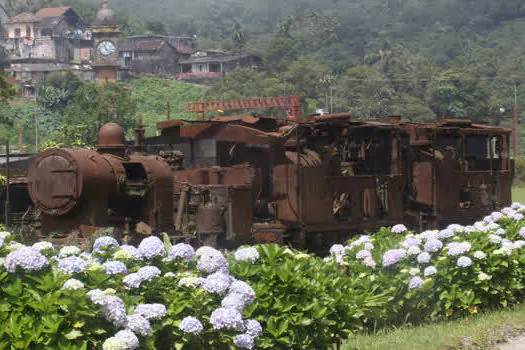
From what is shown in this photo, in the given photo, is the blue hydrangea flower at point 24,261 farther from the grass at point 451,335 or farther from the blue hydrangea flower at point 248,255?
the grass at point 451,335

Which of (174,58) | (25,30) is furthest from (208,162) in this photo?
(25,30)

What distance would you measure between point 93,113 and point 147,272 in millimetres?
53294

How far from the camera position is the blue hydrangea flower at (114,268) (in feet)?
24.3

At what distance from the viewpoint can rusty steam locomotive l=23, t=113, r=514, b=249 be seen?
16.3m

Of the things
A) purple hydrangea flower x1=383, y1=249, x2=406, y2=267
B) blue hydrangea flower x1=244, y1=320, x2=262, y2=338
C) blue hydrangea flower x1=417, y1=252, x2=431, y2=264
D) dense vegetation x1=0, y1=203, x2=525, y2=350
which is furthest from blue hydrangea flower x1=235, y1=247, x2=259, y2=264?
blue hydrangea flower x1=417, y1=252, x2=431, y2=264

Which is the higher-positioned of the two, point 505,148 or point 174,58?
point 174,58

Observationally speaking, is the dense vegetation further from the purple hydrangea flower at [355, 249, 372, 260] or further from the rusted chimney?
the rusted chimney

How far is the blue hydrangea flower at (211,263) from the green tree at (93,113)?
42760mm

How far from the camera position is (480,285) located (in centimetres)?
1148

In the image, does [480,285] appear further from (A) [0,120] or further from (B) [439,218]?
(A) [0,120]

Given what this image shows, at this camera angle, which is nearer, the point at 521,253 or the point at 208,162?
the point at 521,253

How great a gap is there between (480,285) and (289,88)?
11127 centimetres

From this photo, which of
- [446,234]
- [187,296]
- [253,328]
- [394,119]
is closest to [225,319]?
[253,328]

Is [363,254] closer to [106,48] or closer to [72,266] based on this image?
[72,266]
